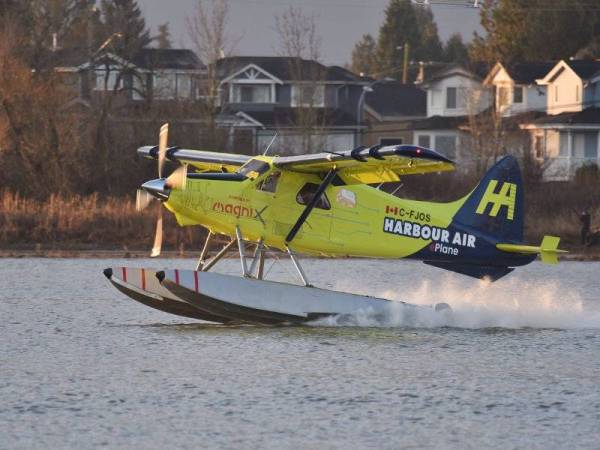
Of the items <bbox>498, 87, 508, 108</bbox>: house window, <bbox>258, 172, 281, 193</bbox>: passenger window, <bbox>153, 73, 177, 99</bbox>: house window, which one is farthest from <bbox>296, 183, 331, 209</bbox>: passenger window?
<bbox>498, 87, 508, 108</bbox>: house window

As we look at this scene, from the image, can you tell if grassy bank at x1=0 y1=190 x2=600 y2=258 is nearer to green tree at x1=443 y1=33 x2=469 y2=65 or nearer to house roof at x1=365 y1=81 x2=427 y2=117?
house roof at x1=365 y1=81 x2=427 y2=117

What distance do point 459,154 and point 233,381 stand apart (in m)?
41.3

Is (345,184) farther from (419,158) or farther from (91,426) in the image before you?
(91,426)

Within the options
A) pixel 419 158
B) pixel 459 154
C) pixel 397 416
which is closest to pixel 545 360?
pixel 419 158

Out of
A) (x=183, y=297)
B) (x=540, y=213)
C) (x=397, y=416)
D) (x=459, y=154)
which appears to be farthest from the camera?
(x=459, y=154)

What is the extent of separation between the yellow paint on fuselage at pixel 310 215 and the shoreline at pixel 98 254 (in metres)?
13.6

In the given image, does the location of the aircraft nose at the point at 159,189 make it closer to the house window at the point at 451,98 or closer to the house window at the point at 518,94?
the house window at the point at 518,94

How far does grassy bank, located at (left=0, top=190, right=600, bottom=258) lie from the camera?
107ft

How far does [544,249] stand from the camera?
18.0 meters

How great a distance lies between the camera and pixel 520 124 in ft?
190

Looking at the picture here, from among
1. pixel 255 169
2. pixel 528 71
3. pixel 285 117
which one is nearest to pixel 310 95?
pixel 285 117

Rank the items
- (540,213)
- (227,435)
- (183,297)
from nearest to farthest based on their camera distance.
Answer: (227,435), (183,297), (540,213)

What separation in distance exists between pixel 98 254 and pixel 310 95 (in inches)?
761

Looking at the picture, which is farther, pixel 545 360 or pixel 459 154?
pixel 459 154
